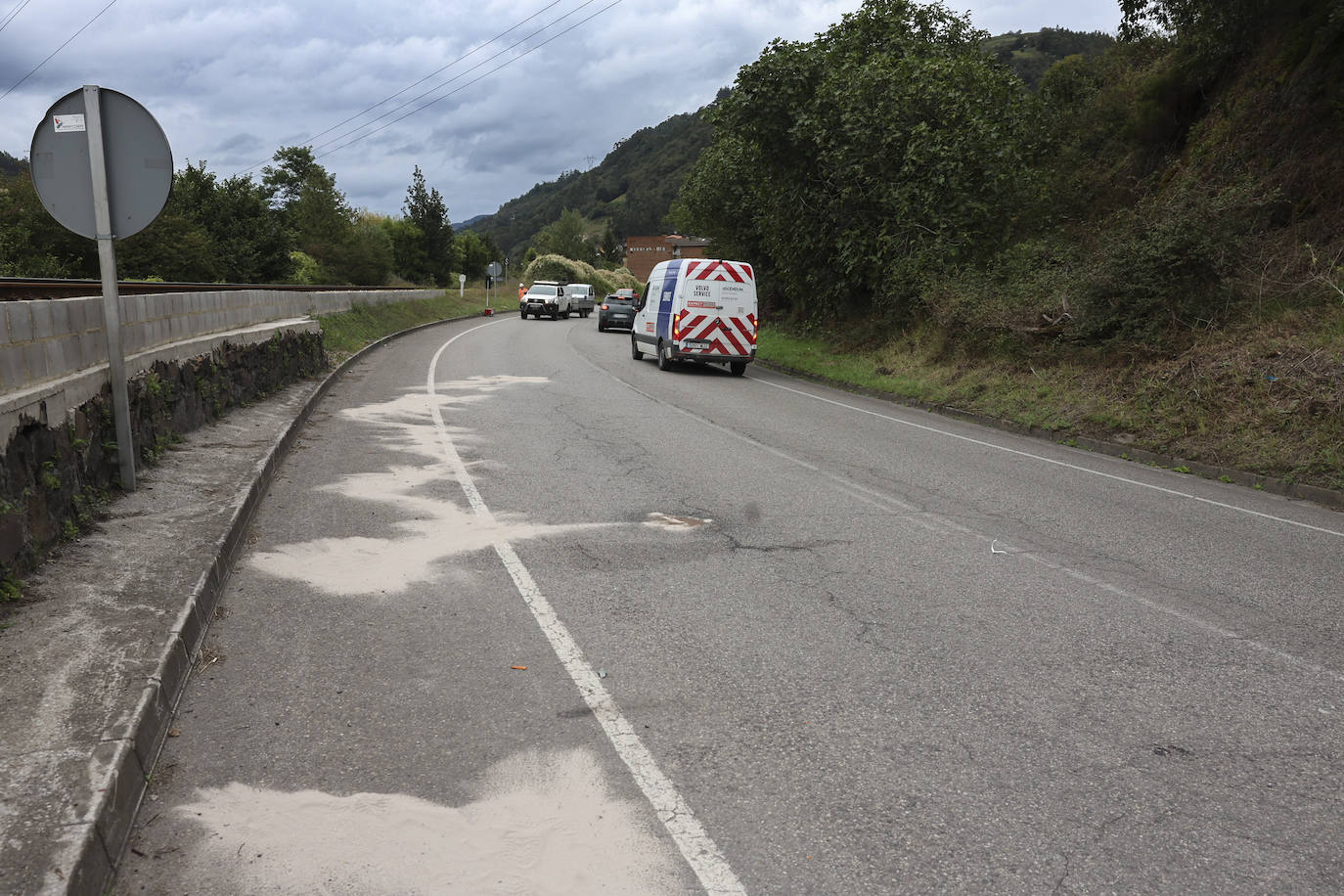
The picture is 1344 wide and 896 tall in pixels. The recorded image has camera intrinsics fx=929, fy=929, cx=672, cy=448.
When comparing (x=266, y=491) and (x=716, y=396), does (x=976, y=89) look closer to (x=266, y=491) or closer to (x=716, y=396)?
(x=716, y=396)

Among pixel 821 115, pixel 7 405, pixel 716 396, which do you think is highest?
pixel 821 115

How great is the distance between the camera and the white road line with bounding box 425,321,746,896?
2.94 meters

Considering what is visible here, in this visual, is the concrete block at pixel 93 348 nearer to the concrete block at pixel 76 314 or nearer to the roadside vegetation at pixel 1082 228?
the concrete block at pixel 76 314

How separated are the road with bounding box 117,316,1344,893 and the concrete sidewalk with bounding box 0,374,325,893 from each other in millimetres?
147

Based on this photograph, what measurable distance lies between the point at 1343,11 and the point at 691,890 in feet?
57.5

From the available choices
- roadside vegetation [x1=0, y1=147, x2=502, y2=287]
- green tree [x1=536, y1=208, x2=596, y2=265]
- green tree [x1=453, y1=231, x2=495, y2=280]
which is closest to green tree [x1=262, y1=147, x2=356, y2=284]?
roadside vegetation [x1=0, y1=147, x2=502, y2=287]

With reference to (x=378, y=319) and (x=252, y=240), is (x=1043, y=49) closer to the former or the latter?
(x=252, y=240)

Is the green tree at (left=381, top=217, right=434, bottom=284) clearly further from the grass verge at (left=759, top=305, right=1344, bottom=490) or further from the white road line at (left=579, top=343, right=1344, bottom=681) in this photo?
the white road line at (left=579, top=343, right=1344, bottom=681)

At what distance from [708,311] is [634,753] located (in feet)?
56.1

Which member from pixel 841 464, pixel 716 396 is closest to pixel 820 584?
pixel 841 464

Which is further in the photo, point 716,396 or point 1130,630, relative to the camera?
point 716,396

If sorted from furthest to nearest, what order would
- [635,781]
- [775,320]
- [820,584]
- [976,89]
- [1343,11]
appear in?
[775,320], [976,89], [1343,11], [820,584], [635,781]

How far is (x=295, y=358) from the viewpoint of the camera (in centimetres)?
1516

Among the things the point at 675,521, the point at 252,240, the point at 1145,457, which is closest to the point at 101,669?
the point at 675,521
